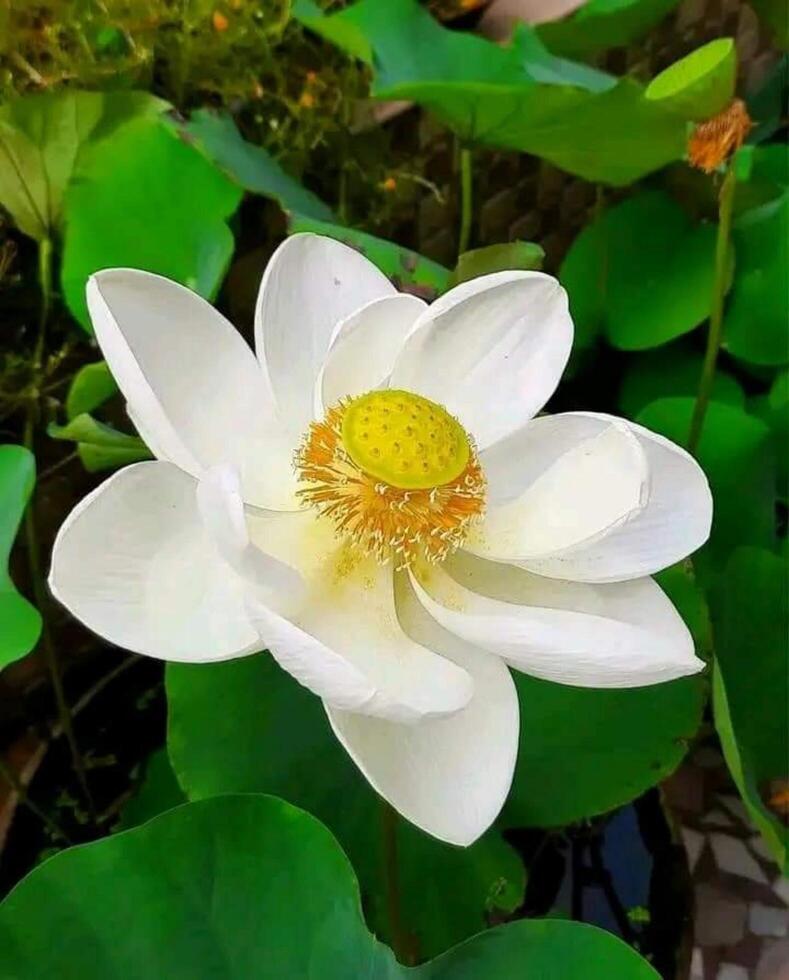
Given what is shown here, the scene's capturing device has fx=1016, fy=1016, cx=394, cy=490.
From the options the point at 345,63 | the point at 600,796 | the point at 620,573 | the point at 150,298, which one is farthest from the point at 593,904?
the point at 345,63

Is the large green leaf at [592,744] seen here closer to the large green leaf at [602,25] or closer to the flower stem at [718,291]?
the flower stem at [718,291]

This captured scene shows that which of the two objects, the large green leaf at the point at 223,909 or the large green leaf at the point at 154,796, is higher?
the large green leaf at the point at 223,909

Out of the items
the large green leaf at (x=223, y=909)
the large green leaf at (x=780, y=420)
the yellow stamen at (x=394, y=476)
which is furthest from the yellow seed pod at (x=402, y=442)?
the large green leaf at (x=780, y=420)

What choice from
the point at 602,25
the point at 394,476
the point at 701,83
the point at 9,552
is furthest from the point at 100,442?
the point at 602,25

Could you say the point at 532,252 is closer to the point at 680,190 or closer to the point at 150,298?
the point at 150,298

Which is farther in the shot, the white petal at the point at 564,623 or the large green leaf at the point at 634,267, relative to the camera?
the large green leaf at the point at 634,267

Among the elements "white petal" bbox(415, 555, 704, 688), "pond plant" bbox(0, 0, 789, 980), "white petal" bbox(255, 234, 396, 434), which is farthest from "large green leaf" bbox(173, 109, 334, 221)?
"white petal" bbox(415, 555, 704, 688)
